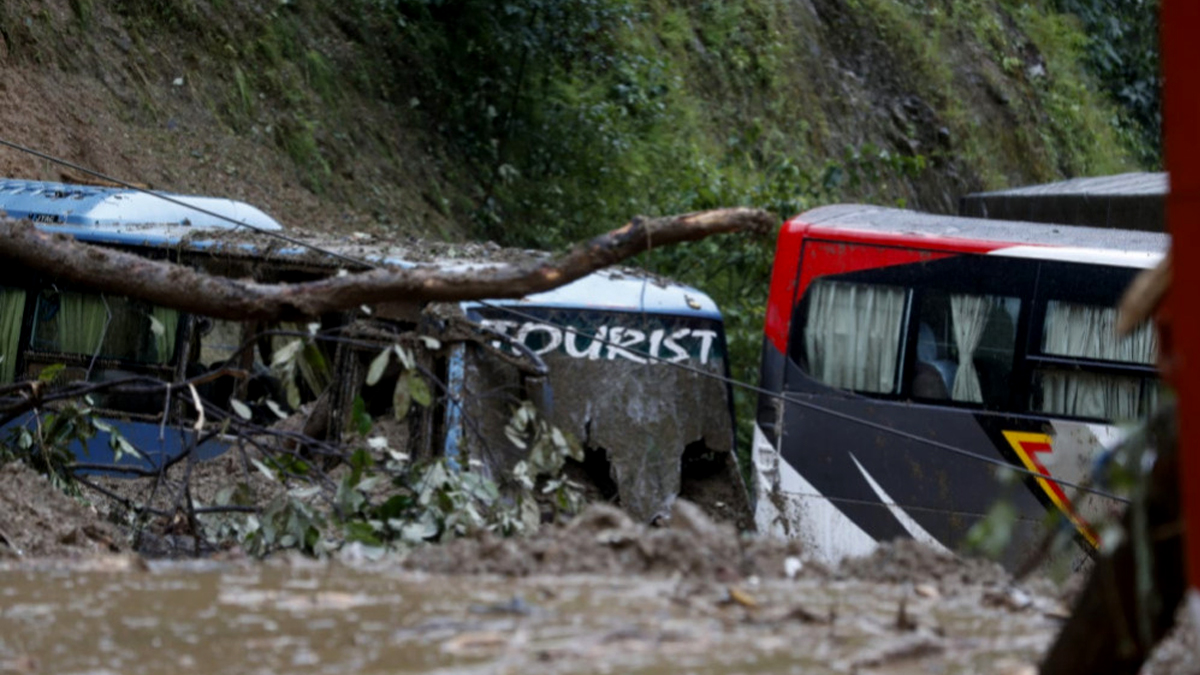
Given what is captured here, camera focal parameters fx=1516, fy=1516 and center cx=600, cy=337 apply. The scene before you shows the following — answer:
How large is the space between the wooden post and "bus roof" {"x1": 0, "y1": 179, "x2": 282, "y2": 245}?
24.7 ft

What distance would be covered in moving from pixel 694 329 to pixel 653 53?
9082 mm

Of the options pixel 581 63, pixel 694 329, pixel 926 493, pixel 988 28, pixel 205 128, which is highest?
pixel 988 28

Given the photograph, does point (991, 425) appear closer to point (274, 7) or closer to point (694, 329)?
point (694, 329)

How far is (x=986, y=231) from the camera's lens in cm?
998

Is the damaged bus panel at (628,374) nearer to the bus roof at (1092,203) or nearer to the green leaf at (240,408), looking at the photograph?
the green leaf at (240,408)

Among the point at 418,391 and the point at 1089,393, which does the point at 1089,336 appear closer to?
the point at 1089,393

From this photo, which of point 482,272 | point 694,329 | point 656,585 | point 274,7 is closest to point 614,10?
point 274,7

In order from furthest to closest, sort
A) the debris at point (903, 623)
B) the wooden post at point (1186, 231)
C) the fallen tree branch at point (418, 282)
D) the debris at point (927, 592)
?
1. the fallen tree branch at point (418, 282)
2. the debris at point (927, 592)
3. the debris at point (903, 623)
4. the wooden post at point (1186, 231)

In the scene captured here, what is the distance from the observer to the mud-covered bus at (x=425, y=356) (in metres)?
8.27

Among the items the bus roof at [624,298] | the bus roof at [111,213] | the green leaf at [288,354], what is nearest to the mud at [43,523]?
the green leaf at [288,354]

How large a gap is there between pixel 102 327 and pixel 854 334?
4.64 metres

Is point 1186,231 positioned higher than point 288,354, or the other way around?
point 1186,231

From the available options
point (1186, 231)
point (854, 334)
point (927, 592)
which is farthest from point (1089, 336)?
point (1186, 231)

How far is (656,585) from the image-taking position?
4309 mm
